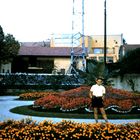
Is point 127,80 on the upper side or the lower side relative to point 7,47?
lower

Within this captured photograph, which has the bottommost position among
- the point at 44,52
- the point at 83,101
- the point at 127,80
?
the point at 83,101

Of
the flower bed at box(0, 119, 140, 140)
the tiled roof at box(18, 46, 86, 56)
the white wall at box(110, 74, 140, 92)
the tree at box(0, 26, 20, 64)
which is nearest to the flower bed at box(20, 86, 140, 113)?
the flower bed at box(0, 119, 140, 140)

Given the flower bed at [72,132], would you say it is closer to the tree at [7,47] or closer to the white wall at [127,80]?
the white wall at [127,80]

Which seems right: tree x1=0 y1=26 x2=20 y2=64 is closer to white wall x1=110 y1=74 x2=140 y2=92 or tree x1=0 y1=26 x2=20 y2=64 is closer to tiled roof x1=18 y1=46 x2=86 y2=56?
tiled roof x1=18 y1=46 x2=86 y2=56

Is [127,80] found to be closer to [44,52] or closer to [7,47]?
[7,47]

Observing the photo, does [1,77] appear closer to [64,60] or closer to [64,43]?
[64,60]

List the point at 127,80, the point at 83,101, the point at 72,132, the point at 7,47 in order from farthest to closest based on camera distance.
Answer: the point at 7,47 → the point at 127,80 → the point at 83,101 → the point at 72,132

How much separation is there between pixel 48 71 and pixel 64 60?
4.26 m

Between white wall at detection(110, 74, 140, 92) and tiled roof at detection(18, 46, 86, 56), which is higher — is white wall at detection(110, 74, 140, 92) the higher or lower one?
the lower one

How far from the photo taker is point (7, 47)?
46531 mm

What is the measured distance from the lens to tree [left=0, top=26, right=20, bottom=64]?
44.0 m

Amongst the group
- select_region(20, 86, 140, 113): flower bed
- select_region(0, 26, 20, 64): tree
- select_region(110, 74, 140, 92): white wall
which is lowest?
select_region(20, 86, 140, 113): flower bed

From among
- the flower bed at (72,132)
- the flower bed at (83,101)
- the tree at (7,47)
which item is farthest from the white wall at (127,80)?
the flower bed at (72,132)

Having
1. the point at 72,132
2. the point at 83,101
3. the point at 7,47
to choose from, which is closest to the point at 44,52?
the point at 7,47
